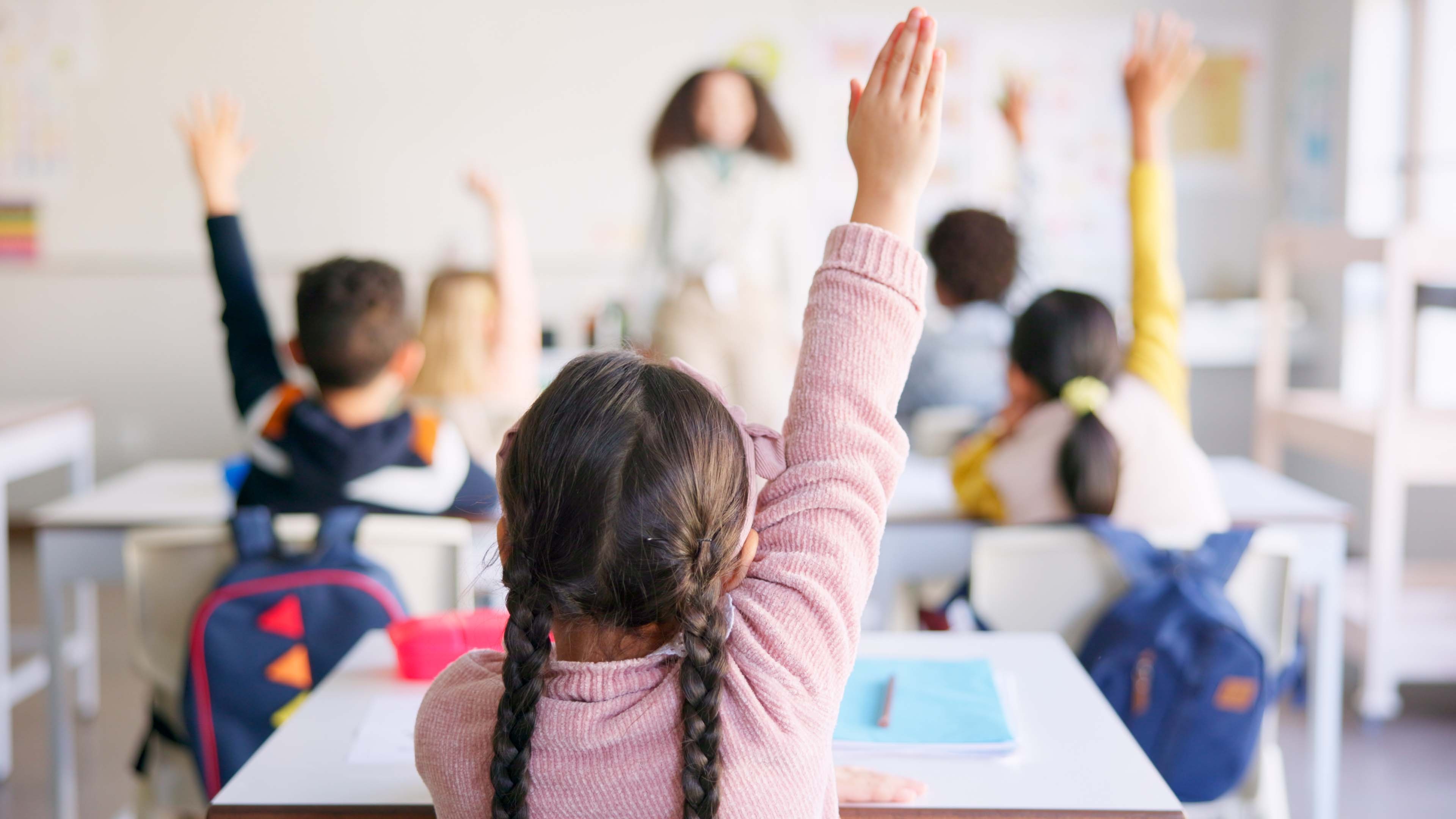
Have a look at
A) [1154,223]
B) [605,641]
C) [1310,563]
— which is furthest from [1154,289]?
[605,641]

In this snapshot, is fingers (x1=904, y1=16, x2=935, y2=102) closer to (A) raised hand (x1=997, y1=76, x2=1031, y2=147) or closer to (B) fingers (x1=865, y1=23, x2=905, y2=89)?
Answer: (B) fingers (x1=865, y1=23, x2=905, y2=89)

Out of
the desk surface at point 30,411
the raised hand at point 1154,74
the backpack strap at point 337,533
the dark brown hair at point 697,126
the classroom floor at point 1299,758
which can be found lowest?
the classroom floor at point 1299,758

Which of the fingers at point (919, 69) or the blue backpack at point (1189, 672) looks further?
the blue backpack at point (1189, 672)

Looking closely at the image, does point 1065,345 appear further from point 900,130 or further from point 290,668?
point 290,668

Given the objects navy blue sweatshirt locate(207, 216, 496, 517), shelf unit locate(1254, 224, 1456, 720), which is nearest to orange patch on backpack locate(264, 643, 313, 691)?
navy blue sweatshirt locate(207, 216, 496, 517)

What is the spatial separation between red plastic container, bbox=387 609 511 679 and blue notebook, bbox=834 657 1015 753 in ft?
1.15

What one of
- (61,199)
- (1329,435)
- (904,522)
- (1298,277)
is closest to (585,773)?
(904,522)

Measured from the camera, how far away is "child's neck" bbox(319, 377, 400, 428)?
187cm

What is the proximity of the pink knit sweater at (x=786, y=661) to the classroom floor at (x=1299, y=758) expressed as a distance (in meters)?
1.88

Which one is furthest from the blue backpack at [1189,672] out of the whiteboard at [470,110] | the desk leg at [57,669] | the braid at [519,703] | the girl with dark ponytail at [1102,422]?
the whiteboard at [470,110]

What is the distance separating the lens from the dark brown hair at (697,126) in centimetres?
306

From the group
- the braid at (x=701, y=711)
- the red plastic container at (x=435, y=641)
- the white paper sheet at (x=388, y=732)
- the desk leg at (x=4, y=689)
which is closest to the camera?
the braid at (x=701, y=711)

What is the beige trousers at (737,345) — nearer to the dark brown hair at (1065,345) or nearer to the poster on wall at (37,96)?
the dark brown hair at (1065,345)

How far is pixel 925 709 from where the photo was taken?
1.11 metres
